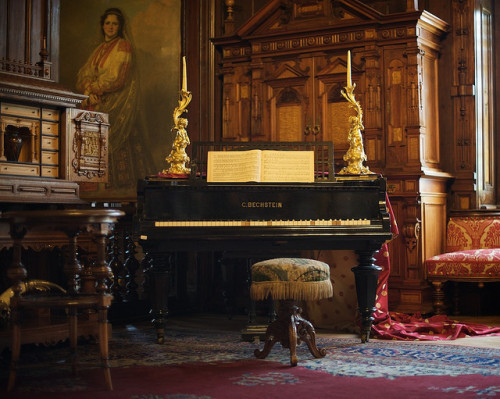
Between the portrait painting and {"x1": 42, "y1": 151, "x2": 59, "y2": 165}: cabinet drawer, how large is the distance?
6.18ft

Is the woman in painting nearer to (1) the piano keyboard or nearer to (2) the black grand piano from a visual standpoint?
(2) the black grand piano

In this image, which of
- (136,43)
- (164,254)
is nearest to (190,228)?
(164,254)

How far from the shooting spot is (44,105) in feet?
20.6

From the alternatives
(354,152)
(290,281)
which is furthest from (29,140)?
(290,281)

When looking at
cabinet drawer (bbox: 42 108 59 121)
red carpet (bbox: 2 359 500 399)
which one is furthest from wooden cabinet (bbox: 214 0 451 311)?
red carpet (bbox: 2 359 500 399)

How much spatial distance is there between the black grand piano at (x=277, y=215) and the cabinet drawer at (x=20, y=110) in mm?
1673

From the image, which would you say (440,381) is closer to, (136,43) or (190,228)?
(190,228)

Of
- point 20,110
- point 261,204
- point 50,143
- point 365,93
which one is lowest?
point 261,204

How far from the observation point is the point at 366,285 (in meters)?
5.07

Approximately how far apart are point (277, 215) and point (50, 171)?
7.69 ft

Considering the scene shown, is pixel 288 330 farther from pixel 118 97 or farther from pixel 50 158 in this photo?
pixel 118 97

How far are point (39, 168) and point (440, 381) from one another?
3.85 metres

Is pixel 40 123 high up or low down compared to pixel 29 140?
up

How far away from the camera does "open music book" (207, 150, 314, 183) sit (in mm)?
5066
